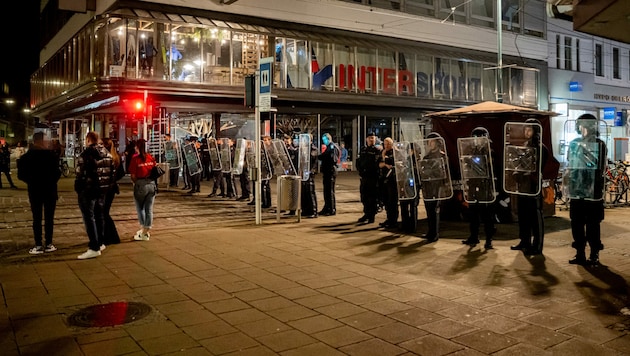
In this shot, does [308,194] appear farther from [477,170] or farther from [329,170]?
[477,170]

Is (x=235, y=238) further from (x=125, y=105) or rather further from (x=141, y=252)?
(x=125, y=105)

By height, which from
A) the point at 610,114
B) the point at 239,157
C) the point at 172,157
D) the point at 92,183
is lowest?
the point at 92,183

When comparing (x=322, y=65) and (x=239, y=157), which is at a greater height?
(x=322, y=65)

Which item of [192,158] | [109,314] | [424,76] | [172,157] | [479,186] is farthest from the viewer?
[424,76]

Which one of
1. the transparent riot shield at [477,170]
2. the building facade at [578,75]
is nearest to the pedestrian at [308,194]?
the transparent riot shield at [477,170]

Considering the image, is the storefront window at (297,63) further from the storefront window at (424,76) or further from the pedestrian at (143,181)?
the pedestrian at (143,181)

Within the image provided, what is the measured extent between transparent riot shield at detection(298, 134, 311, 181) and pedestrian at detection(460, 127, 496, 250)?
408 centimetres

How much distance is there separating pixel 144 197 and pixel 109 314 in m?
3.99

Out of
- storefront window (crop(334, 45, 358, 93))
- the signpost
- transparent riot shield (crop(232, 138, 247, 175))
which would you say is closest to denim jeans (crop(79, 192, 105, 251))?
the signpost

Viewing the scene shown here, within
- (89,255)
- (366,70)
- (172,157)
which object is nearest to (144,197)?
(89,255)

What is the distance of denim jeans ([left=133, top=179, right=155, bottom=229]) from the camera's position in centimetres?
894

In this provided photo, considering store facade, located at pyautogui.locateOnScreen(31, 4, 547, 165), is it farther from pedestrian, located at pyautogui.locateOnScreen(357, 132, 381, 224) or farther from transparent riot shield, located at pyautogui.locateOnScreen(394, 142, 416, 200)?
transparent riot shield, located at pyautogui.locateOnScreen(394, 142, 416, 200)

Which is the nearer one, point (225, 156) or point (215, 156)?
point (225, 156)

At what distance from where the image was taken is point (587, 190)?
723 cm
